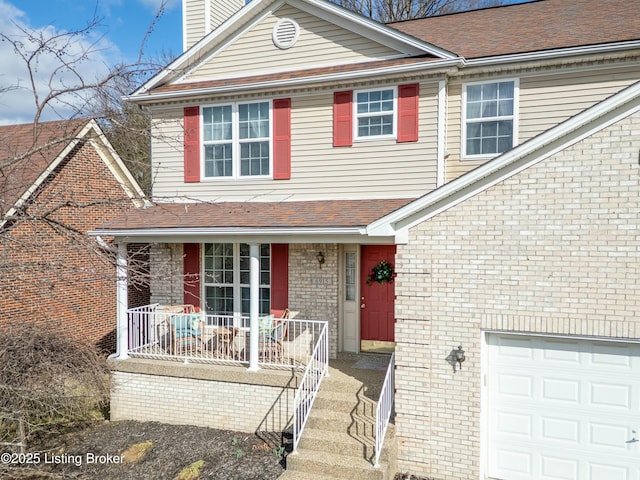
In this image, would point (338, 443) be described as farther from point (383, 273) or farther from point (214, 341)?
point (214, 341)

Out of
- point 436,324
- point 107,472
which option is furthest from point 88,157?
point 436,324

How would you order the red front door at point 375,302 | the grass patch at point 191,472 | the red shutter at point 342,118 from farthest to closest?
1. the red front door at point 375,302
2. the red shutter at point 342,118
3. the grass patch at point 191,472

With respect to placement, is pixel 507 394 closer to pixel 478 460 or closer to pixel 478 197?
pixel 478 460

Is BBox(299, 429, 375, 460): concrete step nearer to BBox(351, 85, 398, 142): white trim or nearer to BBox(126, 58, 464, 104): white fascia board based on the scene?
BBox(351, 85, 398, 142): white trim

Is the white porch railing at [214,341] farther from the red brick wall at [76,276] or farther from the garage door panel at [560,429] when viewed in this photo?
the garage door panel at [560,429]

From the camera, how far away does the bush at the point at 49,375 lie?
26.4ft

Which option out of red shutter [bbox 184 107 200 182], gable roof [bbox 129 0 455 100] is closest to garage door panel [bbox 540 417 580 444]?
gable roof [bbox 129 0 455 100]

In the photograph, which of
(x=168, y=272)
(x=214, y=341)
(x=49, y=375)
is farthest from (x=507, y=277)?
(x=168, y=272)

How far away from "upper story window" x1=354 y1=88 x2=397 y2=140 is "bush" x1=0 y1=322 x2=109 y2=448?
6.82 m

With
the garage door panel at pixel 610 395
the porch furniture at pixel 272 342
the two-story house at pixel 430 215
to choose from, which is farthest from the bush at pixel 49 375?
the garage door panel at pixel 610 395

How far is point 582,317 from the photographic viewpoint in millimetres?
6488

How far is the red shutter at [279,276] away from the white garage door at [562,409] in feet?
15.2

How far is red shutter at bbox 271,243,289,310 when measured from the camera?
34.6 feet

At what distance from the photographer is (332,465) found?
7.05 metres
